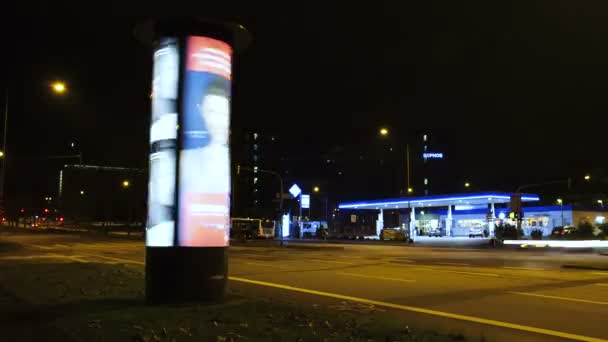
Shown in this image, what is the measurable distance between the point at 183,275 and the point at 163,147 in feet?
8.21

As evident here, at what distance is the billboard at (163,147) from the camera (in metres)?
11.1

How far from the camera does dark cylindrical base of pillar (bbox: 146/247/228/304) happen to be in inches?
421

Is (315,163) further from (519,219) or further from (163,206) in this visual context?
(163,206)

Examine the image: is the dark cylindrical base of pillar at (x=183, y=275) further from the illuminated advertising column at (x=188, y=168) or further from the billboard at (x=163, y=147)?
the billboard at (x=163, y=147)

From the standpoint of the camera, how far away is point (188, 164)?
439 inches

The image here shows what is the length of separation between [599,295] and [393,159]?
133955 mm

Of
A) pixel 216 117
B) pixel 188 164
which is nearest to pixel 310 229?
pixel 216 117

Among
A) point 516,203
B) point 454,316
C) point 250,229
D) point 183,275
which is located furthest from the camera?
point 250,229

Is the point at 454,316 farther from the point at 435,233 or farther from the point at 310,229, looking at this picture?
the point at 435,233

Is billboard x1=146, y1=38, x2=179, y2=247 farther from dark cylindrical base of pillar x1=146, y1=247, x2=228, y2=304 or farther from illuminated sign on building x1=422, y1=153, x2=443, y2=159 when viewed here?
illuminated sign on building x1=422, y1=153, x2=443, y2=159

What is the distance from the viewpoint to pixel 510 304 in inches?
515

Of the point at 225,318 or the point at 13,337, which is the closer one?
the point at 13,337

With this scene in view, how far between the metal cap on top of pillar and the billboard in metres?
0.02

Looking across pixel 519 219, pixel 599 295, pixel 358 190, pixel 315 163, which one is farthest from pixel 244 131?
pixel 599 295
